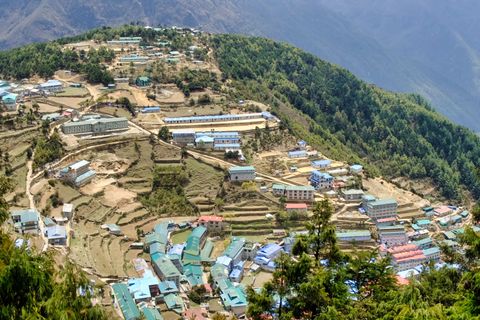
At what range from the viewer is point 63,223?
96.0 feet

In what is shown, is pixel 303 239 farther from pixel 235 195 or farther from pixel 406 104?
pixel 406 104

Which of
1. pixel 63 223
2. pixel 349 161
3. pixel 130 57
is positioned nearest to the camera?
pixel 63 223

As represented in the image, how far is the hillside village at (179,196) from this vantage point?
27109mm

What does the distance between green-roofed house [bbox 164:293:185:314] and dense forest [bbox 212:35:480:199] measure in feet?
86.1

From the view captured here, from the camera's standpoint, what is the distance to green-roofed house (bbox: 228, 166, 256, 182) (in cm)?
3716

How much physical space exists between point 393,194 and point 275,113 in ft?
43.0

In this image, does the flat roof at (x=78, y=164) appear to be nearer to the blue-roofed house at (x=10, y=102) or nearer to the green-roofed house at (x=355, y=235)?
the blue-roofed house at (x=10, y=102)

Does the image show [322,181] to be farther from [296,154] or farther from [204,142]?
[204,142]

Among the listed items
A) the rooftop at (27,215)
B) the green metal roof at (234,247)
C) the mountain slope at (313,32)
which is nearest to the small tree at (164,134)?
the green metal roof at (234,247)

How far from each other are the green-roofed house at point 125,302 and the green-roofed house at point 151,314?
19.3 inches

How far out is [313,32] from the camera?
179000mm

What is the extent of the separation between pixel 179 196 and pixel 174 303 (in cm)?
1149

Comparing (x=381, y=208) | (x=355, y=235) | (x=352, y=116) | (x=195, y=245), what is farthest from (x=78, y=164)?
(x=352, y=116)

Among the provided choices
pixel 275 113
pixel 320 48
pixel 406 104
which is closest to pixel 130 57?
pixel 275 113
